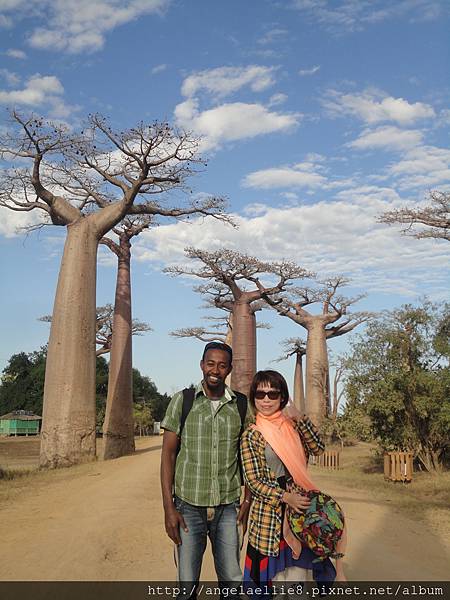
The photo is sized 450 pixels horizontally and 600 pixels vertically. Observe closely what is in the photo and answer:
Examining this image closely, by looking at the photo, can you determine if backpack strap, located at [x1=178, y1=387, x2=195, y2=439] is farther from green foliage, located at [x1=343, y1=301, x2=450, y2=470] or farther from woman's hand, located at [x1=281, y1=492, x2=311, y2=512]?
green foliage, located at [x1=343, y1=301, x2=450, y2=470]

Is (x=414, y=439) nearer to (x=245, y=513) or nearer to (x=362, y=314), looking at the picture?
(x=245, y=513)

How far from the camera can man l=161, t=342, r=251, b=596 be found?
218 cm

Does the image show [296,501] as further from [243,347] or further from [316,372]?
[316,372]

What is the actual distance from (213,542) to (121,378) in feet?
39.2

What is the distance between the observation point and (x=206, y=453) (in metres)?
2.26

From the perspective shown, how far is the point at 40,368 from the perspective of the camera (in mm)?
34531

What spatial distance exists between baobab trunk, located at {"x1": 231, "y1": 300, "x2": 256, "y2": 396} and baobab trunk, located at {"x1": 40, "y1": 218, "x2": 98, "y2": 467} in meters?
7.40

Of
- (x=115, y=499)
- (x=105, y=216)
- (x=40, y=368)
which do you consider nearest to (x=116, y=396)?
(x=105, y=216)

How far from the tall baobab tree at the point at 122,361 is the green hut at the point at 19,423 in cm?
1748

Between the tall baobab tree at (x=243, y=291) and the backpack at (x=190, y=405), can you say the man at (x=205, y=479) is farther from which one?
the tall baobab tree at (x=243, y=291)

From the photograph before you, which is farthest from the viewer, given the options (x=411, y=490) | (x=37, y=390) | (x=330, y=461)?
(x=37, y=390)

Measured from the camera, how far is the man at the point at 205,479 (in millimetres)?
2180

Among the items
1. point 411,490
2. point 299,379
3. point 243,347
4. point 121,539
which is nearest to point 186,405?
point 121,539

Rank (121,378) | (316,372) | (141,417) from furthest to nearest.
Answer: (141,417)
(316,372)
(121,378)
